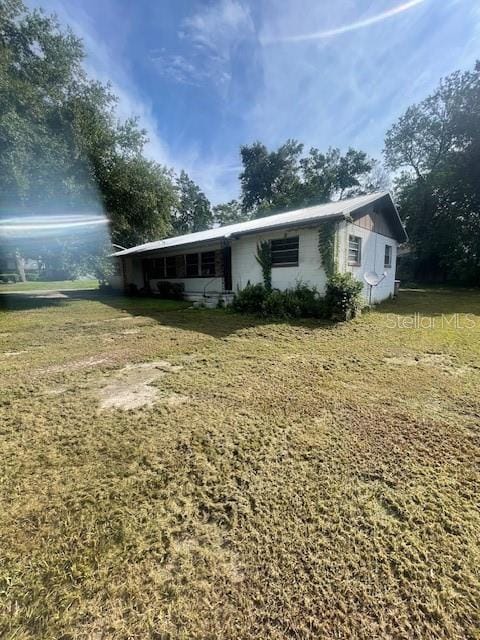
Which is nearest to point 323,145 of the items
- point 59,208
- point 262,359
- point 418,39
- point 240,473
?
point 418,39

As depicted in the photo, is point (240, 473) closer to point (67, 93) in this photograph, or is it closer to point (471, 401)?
point (471, 401)

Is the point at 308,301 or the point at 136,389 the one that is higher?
the point at 308,301

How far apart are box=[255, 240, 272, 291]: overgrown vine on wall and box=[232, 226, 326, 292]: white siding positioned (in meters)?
0.15

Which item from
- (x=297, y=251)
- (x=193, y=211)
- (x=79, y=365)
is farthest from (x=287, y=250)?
(x=193, y=211)

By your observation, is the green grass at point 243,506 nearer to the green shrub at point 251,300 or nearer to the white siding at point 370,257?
the green shrub at point 251,300

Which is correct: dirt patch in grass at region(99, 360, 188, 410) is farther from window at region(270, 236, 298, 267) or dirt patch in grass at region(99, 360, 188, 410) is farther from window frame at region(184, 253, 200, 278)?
window frame at region(184, 253, 200, 278)

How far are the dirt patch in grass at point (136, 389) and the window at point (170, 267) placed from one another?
11.0 m

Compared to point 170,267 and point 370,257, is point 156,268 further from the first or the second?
point 370,257

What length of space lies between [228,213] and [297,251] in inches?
1392

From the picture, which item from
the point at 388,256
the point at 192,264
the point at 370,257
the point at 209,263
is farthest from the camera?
the point at 192,264

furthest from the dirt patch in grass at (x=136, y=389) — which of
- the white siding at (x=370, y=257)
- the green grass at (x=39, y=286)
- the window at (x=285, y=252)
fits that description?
the green grass at (x=39, y=286)

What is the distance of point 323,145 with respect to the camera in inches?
1208

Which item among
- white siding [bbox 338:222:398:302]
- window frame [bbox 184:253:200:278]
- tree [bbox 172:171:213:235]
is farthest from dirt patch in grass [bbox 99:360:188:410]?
tree [bbox 172:171:213:235]

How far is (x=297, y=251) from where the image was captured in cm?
935
